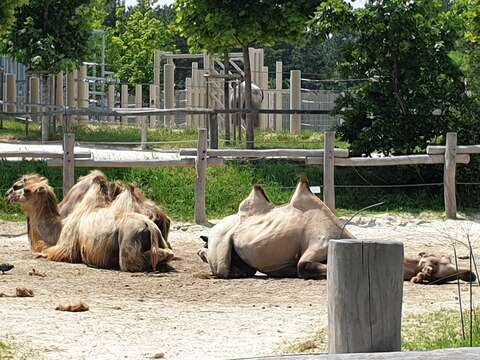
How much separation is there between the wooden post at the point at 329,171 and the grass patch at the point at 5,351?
10194mm

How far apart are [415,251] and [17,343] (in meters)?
7.20

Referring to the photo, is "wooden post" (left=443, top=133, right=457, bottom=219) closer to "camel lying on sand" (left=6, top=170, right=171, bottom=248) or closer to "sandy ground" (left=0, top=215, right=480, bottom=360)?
"sandy ground" (left=0, top=215, right=480, bottom=360)

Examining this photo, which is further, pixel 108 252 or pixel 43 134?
pixel 43 134

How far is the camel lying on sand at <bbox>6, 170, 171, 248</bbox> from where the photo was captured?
14078mm

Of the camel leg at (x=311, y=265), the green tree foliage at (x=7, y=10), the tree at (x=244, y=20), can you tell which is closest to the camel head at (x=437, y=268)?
the camel leg at (x=311, y=265)

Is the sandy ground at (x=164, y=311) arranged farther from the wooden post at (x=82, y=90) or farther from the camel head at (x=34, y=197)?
the wooden post at (x=82, y=90)

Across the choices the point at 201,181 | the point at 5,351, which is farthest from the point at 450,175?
the point at 5,351

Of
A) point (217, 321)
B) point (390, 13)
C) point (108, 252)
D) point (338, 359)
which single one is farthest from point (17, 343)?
point (390, 13)

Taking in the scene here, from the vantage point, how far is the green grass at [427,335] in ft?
24.8

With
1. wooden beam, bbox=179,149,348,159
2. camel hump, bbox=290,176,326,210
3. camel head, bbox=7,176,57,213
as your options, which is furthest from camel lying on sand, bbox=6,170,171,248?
wooden beam, bbox=179,149,348,159

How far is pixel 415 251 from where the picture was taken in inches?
566

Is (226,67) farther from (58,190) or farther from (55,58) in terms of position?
(58,190)

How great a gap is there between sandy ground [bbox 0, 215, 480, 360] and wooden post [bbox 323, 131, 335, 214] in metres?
3.60

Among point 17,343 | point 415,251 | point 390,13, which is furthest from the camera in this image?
point 390,13
